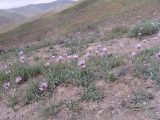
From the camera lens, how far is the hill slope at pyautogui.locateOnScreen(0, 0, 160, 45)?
2936 cm

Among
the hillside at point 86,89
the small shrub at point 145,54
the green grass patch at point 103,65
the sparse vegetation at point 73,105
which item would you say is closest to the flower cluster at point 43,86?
the hillside at point 86,89

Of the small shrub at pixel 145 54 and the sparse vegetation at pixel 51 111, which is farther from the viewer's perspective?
the small shrub at pixel 145 54

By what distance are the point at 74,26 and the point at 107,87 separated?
26.3 metres

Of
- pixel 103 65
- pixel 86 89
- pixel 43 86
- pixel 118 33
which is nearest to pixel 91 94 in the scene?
pixel 86 89

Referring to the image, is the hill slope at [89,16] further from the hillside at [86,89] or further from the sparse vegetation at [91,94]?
the sparse vegetation at [91,94]

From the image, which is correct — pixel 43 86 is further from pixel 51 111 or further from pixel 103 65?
pixel 103 65

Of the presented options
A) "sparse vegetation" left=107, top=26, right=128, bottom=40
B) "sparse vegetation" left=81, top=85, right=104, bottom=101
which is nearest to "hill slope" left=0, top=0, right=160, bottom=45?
"sparse vegetation" left=107, top=26, right=128, bottom=40

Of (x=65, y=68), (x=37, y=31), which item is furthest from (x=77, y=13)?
(x=65, y=68)

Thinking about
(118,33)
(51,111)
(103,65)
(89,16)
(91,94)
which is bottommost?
(89,16)

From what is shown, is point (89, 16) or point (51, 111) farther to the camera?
point (89, 16)

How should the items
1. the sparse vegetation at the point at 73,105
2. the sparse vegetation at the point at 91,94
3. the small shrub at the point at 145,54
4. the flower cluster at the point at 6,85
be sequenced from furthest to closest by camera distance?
the small shrub at the point at 145,54
the flower cluster at the point at 6,85
the sparse vegetation at the point at 91,94
the sparse vegetation at the point at 73,105

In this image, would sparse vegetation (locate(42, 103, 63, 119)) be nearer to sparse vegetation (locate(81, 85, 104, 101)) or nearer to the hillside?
the hillside

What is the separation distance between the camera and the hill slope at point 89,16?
1156 inches

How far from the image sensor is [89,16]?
36094 mm
